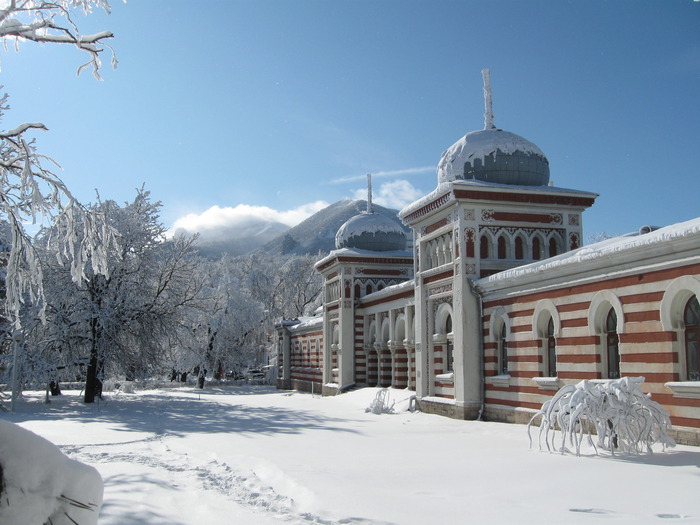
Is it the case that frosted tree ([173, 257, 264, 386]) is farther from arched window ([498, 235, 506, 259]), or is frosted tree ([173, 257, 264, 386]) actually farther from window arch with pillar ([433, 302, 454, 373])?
arched window ([498, 235, 506, 259])

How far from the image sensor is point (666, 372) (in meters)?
11.9

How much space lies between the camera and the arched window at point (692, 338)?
1157 cm

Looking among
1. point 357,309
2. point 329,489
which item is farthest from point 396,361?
point 329,489

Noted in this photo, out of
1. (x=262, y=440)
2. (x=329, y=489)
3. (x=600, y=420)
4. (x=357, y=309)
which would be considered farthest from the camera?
(x=357, y=309)

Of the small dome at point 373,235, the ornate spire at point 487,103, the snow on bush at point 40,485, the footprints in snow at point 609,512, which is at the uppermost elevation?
the ornate spire at point 487,103

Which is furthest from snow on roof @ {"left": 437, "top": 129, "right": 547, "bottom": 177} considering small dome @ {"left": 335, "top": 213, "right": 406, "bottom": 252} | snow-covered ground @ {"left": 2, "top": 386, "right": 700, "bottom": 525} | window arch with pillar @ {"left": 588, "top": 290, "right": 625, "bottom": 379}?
small dome @ {"left": 335, "top": 213, "right": 406, "bottom": 252}

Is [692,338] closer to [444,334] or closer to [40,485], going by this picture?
[444,334]

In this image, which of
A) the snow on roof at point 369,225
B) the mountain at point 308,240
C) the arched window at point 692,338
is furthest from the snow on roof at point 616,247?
the mountain at point 308,240

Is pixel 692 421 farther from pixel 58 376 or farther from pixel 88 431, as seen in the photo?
pixel 58 376

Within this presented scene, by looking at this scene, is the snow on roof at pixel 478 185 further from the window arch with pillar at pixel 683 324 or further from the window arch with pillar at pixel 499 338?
the window arch with pillar at pixel 683 324

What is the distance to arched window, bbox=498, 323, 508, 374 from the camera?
1809 centimetres

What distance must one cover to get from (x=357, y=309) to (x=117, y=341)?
39.2ft

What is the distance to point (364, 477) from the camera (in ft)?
29.3

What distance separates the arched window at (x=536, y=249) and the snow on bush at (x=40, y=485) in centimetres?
1845
